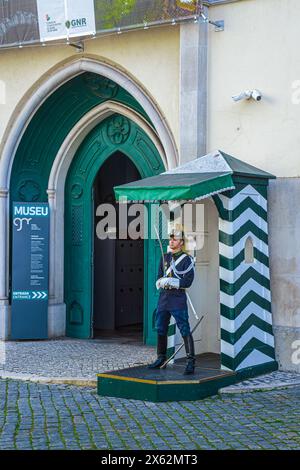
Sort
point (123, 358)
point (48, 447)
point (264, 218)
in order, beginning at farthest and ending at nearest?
point (123, 358) → point (264, 218) → point (48, 447)

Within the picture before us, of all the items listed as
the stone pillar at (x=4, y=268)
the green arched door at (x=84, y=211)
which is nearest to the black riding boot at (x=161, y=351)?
the green arched door at (x=84, y=211)

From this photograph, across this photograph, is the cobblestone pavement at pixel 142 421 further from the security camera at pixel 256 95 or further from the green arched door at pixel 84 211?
the green arched door at pixel 84 211

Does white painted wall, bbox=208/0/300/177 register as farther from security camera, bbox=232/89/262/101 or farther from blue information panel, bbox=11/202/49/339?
blue information panel, bbox=11/202/49/339

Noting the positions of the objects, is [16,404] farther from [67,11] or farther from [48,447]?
[67,11]

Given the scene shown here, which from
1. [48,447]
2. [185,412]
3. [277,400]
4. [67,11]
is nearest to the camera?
[48,447]

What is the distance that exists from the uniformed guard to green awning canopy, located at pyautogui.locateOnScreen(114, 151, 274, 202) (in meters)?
0.52

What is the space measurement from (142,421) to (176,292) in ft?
6.32

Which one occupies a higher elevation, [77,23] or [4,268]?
[77,23]

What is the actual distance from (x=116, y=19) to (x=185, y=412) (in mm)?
5800

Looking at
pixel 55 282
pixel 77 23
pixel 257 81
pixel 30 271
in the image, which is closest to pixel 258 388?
pixel 257 81

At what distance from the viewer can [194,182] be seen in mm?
9125

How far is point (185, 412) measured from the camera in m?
8.09

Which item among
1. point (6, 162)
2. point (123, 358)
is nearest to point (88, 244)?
point (6, 162)

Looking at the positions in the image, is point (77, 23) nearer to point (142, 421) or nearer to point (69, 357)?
point (69, 357)
